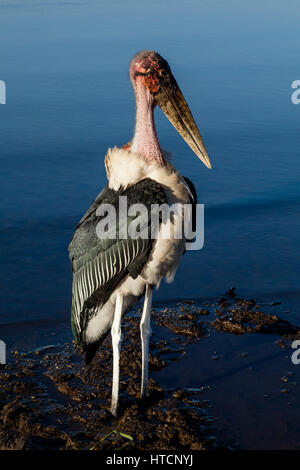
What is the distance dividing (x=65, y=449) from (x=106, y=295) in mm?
1122

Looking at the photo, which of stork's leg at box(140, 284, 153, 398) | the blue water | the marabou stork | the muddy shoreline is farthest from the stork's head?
the blue water

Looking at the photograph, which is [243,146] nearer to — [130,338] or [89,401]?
[130,338]

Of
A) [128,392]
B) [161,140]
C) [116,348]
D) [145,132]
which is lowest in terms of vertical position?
[128,392]

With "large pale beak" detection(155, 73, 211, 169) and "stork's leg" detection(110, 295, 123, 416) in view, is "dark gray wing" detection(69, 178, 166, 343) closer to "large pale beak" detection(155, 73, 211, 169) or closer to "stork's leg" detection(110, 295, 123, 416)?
"stork's leg" detection(110, 295, 123, 416)

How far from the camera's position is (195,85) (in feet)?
45.6

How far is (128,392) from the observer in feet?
18.2

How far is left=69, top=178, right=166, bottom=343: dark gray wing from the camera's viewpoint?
4.77 m

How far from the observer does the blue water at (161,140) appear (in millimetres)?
7781

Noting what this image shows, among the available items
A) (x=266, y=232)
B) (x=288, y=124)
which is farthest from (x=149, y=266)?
(x=288, y=124)

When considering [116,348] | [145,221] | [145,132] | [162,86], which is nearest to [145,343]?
[116,348]

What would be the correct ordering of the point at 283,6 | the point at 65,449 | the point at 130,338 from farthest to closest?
the point at 283,6 → the point at 130,338 → the point at 65,449

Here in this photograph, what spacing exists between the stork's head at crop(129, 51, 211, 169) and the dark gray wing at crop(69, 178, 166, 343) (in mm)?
651

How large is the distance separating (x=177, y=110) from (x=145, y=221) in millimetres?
992

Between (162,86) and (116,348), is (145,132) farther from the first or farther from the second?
(116,348)
